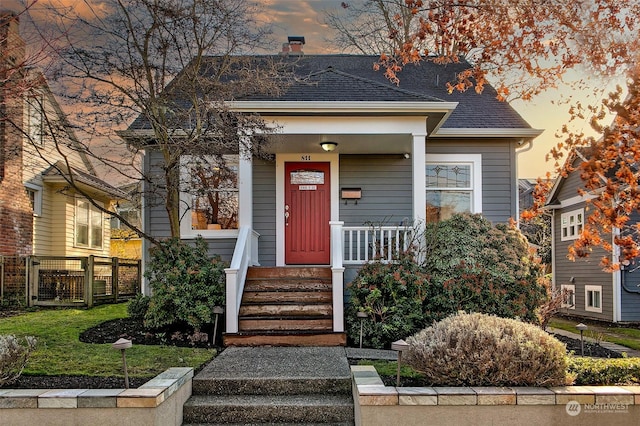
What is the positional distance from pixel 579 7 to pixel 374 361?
4933 mm

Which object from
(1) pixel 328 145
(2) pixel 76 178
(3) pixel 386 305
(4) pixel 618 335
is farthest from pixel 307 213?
(2) pixel 76 178

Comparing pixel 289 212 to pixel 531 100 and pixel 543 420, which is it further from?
pixel 543 420

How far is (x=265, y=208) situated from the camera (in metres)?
9.66

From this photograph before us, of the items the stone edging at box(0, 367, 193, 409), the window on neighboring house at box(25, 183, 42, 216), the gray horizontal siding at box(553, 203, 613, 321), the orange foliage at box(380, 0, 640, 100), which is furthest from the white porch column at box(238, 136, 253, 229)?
the gray horizontal siding at box(553, 203, 613, 321)

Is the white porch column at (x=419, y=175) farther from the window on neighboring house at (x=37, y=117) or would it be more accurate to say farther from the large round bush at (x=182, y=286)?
the window on neighboring house at (x=37, y=117)

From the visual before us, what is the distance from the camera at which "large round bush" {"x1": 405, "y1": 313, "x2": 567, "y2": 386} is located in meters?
4.02

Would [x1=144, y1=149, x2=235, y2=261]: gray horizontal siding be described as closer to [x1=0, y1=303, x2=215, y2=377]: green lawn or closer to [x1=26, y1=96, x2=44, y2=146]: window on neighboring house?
[x1=26, y1=96, x2=44, y2=146]: window on neighboring house

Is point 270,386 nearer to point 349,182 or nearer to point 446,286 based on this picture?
point 446,286

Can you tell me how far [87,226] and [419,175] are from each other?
38.8ft

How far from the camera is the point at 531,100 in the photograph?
7.73m

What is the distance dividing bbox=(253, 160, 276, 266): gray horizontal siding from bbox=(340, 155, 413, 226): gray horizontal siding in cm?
130

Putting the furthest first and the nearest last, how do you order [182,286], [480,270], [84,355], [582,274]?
[582,274]
[480,270]
[182,286]
[84,355]

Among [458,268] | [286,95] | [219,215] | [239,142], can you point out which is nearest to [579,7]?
[458,268]

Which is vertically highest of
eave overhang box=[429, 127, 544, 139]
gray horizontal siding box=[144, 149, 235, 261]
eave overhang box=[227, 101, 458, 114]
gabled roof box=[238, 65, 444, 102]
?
gabled roof box=[238, 65, 444, 102]
